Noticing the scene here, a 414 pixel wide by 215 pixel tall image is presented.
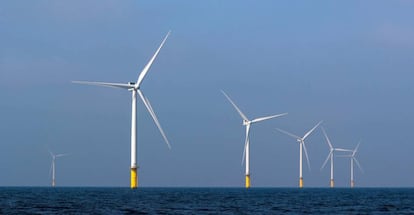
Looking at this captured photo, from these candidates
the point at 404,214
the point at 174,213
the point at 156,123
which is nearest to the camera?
the point at 174,213

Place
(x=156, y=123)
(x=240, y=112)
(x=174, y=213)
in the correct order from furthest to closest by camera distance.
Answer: (x=240, y=112)
(x=156, y=123)
(x=174, y=213)

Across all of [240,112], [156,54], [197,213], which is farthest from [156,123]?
[240,112]

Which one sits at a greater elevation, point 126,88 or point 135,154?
point 126,88

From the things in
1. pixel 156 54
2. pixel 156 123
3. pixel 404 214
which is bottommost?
pixel 404 214

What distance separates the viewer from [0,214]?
5909cm

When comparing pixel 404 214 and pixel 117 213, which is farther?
pixel 404 214

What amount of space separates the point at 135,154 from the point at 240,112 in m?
44.5

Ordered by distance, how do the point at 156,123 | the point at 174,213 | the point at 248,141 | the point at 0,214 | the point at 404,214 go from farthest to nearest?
the point at 248,141 → the point at 156,123 → the point at 404,214 → the point at 174,213 → the point at 0,214

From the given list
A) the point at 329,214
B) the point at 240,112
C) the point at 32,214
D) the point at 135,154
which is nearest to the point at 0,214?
the point at 32,214

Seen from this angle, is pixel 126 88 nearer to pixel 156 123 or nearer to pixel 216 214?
pixel 156 123

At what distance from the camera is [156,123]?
334 ft

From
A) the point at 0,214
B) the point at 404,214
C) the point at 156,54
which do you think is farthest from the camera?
the point at 156,54

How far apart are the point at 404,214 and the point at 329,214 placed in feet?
24.0

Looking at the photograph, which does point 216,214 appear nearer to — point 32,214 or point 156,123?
point 32,214
